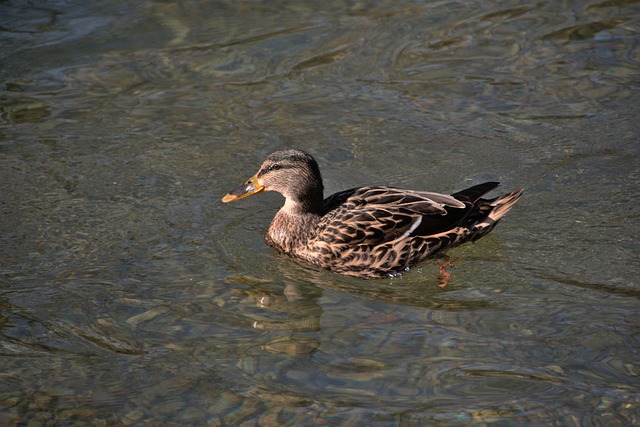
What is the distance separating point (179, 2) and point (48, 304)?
6.79 m

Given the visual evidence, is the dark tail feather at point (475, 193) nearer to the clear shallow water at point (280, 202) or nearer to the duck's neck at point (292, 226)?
the clear shallow water at point (280, 202)

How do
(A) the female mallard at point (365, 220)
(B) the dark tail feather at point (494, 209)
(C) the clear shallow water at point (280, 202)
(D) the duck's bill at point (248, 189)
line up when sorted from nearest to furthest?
(C) the clear shallow water at point (280, 202) < (A) the female mallard at point (365, 220) < (B) the dark tail feather at point (494, 209) < (D) the duck's bill at point (248, 189)

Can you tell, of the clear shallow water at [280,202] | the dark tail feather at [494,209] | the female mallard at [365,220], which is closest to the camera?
the clear shallow water at [280,202]

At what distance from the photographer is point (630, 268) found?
23.5ft

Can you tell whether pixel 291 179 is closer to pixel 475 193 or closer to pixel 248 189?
pixel 248 189

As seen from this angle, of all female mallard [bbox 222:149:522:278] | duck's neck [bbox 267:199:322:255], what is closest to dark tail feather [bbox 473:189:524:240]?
female mallard [bbox 222:149:522:278]

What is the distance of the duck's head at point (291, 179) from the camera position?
307 inches

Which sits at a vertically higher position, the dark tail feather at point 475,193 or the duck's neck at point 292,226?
the dark tail feather at point 475,193

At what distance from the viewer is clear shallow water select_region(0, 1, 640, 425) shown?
5914mm

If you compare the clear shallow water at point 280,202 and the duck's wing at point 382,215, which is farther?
the duck's wing at point 382,215

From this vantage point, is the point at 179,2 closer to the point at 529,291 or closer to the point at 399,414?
the point at 529,291

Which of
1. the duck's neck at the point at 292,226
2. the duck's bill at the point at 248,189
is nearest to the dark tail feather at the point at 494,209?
the duck's neck at the point at 292,226

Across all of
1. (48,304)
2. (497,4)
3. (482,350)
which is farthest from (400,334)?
(497,4)

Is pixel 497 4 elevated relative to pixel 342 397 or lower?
elevated
